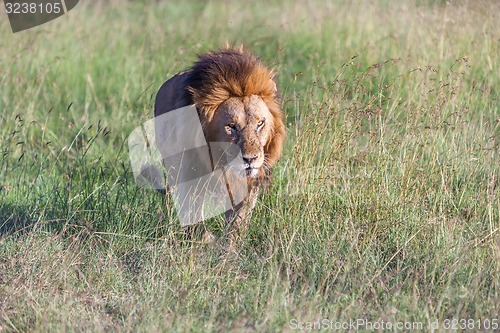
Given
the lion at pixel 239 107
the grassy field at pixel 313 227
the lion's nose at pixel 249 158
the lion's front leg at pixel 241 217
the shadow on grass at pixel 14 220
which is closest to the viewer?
the grassy field at pixel 313 227

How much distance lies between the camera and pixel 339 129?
5309mm

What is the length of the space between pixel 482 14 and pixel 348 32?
1443 millimetres

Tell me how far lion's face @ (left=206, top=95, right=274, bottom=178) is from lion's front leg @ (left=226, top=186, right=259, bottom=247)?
34 centimetres

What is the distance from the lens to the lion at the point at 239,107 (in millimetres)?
4816

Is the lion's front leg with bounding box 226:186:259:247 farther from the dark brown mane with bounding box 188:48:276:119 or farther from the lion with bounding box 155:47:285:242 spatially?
the dark brown mane with bounding box 188:48:276:119

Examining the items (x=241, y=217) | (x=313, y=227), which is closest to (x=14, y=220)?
(x=241, y=217)

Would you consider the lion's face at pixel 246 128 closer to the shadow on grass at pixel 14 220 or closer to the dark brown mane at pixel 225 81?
the dark brown mane at pixel 225 81

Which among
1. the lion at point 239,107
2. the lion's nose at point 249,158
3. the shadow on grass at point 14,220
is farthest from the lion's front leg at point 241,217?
the shadow on grass at point 14,220

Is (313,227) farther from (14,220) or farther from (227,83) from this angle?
(14,220)

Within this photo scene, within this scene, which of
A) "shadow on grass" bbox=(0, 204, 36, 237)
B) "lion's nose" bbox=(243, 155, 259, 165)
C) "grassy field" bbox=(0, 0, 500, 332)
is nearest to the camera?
"grassy field" bbox=(0, 0, 500, 332)

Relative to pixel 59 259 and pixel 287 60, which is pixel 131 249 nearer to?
pixel 59 259

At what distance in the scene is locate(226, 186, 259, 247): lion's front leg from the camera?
510 cm

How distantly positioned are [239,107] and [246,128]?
0.14 meters

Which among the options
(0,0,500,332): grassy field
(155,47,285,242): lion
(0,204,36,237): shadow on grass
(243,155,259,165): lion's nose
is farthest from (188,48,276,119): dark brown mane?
(0,204,36,237): shadow on grass
